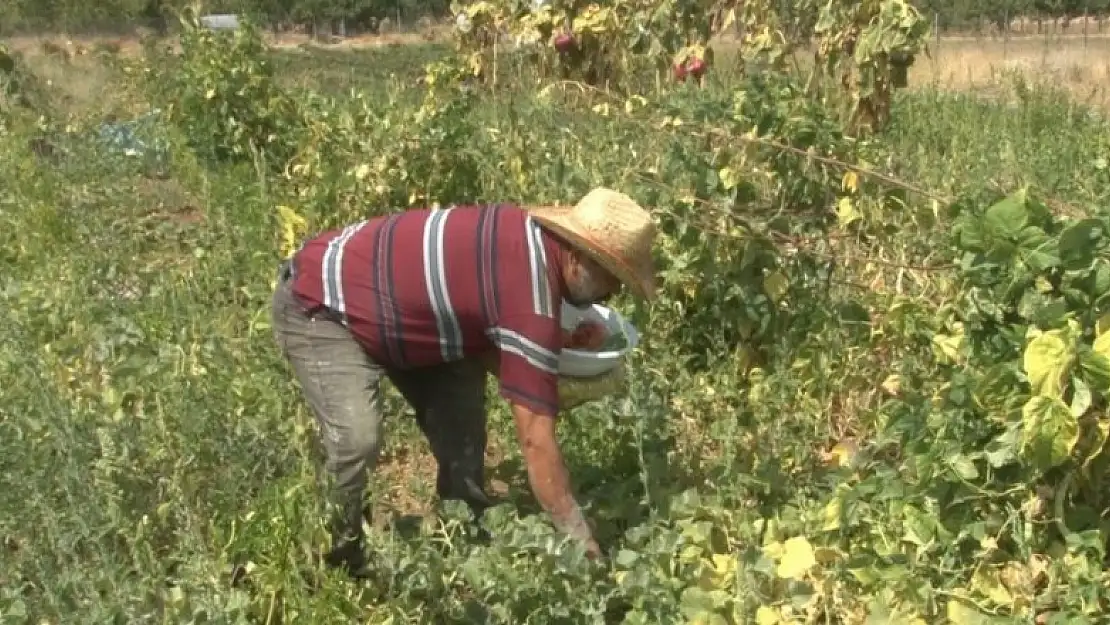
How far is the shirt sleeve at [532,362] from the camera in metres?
2.37

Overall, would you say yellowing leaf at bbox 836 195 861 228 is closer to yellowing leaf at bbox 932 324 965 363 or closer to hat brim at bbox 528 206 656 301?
yellowing leaf at bbox 932 324 965 363

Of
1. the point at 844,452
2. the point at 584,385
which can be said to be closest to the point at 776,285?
the point at 844,452

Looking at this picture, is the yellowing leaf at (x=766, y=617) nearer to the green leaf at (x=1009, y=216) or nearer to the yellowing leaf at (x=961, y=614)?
the yellowing leaf at (x=961, y=614)

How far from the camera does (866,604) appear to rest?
100 inches

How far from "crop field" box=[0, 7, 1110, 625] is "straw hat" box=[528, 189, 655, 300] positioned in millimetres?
459

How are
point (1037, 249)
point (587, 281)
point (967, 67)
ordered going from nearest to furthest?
1. point (1037, 249)
2. point (587, 281)
3. point (967, 67)

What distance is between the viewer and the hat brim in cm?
239

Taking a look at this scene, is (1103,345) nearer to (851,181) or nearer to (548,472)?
(548,472)

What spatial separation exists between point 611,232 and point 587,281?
12 cm

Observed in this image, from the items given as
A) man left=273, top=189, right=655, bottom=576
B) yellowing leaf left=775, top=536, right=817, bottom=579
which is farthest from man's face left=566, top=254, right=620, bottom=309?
yellowing leaf left=775, top=536, right=817, bottom=579

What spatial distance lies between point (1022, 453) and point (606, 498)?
1.26 metres

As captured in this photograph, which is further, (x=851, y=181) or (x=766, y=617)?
(x=851, y=181)

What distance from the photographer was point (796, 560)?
262 cm

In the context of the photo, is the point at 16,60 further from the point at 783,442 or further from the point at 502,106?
the point at 783,442
